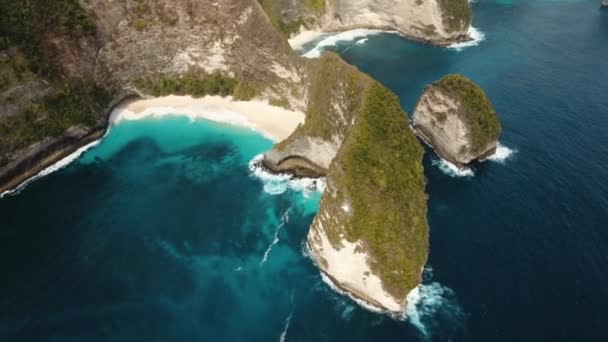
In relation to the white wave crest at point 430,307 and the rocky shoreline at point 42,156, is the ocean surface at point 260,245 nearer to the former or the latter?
the white wave crest at point 430,307

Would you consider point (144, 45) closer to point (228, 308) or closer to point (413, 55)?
point (228, 308)

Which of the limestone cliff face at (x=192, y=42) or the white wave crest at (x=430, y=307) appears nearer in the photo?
the white wave crest at (x=430, y=307)

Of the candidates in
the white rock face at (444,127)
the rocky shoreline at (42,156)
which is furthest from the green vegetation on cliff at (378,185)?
the rocky shoreline at (42,156)

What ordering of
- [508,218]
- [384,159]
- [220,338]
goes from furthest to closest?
[508,218], [384,159], [220,338]

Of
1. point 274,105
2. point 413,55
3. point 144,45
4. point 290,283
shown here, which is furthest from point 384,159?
point 413,55

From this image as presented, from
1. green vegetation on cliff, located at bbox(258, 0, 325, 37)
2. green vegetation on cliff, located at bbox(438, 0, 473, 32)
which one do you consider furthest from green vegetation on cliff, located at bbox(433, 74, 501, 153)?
green vegetation on cliff, located at bbox(258, 0, 325, 37)

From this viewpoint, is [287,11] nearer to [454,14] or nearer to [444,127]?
[454,14]

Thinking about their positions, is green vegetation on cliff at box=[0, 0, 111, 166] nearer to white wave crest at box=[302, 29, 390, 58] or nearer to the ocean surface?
the ocean surface
